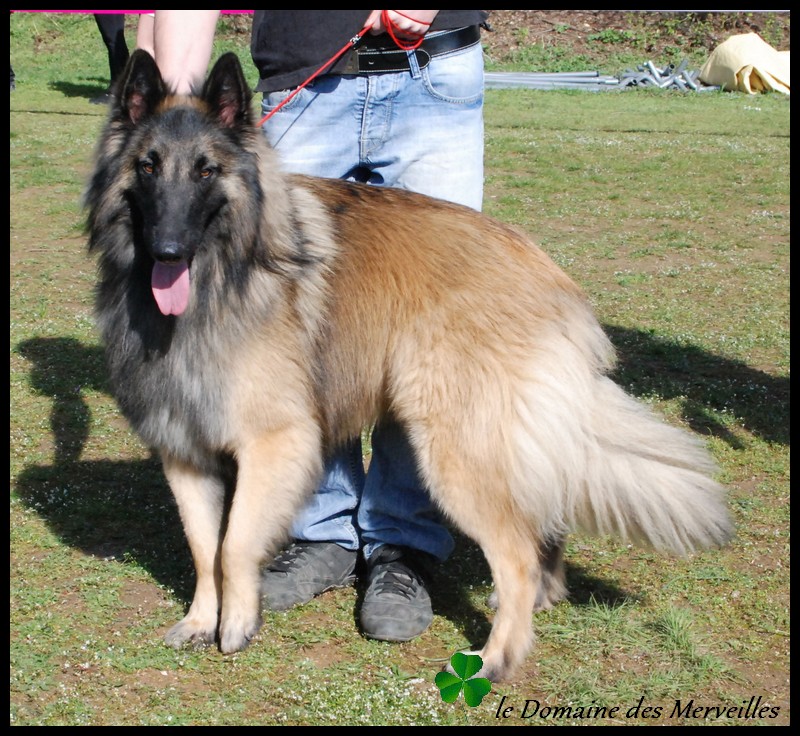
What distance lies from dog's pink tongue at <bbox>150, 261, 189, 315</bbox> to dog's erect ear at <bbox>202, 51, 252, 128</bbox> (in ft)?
1.52

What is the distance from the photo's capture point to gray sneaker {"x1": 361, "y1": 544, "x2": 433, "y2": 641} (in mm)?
3062

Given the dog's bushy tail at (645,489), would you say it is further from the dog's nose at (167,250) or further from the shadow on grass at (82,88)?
the shadow on grass at (82,88)

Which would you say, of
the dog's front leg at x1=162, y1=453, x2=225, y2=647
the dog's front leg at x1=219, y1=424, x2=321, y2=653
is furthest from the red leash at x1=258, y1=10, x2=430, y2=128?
the dog's front leg at x1=162, y1=453, x2=225, y2=647

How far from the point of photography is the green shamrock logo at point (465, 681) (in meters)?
2.69

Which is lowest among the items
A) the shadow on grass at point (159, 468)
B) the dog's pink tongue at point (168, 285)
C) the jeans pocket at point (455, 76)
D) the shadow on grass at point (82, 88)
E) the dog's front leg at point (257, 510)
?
the shadow on grass at point (159, 468)

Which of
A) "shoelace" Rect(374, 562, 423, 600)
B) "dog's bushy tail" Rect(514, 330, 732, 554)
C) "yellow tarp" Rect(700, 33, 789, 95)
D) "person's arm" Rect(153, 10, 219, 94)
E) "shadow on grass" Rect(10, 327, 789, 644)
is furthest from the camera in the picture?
"yellow tarp" Rect(700, 33, 789, 95)

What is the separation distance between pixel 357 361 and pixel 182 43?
1.18m

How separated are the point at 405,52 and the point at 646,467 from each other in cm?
166

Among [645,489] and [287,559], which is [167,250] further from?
[645,489]

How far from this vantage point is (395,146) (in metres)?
3.30

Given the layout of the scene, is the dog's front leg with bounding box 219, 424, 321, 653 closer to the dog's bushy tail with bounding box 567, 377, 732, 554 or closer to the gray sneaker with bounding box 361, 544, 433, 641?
the gray sneaker with bounding box 361, 544, 433, 641

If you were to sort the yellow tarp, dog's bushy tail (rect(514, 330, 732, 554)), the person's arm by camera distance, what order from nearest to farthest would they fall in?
dog's bushy tail (rect(514, 330, 732, 554)), the person's arm, the yellow tarp

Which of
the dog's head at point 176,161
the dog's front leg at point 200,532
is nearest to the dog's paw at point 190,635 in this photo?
the dog's front leg at point 200,532

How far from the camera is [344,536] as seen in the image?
3543 mm
